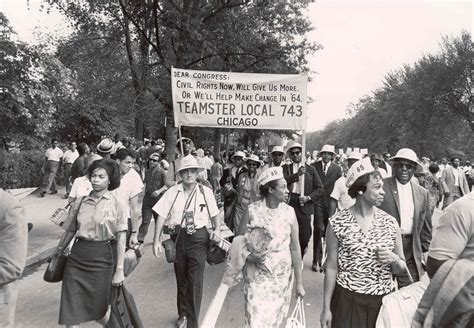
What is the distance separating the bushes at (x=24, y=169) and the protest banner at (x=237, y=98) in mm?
10787

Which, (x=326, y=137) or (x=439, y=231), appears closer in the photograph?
(x=439, y=231)

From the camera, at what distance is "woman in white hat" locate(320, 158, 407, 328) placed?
10.1 ft

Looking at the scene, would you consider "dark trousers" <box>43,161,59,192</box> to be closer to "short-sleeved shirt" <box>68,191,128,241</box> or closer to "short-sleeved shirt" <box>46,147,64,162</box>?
"short-sleeved shirt" <box>46,147,64,162</box>

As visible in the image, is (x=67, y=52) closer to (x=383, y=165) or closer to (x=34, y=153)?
(x=34, y=153)

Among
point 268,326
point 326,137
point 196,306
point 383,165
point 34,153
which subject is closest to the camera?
point 268,326

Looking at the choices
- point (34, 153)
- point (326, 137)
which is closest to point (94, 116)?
point (34, 153)

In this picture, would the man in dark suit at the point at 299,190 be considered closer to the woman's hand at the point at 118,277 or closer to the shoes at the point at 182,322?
the shoes at the point at 182,322

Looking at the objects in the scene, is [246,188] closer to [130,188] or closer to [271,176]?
[130,188]

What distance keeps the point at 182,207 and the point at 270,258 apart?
4.57 feet

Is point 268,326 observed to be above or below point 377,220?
below

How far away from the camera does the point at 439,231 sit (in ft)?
7.47

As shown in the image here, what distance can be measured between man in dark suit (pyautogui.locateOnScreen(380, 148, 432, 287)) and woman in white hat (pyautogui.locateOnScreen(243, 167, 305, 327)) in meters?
1.08

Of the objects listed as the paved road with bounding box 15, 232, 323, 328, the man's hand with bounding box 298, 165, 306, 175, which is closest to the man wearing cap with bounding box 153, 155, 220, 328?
the paved road with bounding box 15, 232, 323, 328

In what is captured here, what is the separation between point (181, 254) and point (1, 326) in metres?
2.05
